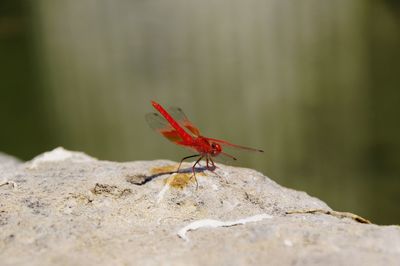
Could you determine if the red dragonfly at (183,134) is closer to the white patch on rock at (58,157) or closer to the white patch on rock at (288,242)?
the white patch on rock at (58,157)

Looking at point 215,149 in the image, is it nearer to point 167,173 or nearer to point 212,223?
point 167,173

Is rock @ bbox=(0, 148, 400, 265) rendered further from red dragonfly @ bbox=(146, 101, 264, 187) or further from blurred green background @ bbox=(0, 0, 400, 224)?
blurred green background @ bbox=(0, 0, 400, 224)

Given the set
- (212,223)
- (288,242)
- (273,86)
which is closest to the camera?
(288,242)

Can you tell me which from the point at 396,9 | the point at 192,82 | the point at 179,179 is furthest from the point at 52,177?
the point at 396,9

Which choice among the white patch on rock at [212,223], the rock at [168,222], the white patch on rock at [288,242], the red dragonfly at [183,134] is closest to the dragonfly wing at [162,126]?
the red dragonfly at [183,134]

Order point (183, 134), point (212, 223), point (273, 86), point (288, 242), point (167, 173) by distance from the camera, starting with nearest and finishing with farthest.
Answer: point (288, 242) → point (212, 223) → point (167, 173) → point (183, 134) → point (273, 86)

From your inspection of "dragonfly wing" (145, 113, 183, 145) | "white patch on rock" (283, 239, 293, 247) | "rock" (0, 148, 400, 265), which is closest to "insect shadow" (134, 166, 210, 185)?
"rock" (0, 148, 400, 265)

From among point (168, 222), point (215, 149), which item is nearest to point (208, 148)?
point (215, 149)
